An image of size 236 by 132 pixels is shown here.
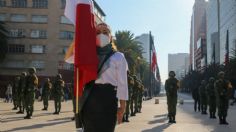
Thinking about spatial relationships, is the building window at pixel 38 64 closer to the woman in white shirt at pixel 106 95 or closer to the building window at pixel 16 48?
the building window at pixel 16 48

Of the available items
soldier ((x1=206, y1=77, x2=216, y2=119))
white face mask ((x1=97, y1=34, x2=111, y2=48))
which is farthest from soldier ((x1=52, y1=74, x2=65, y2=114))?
white face mask ((x1=97, y1=34, x2=111, y2=48))

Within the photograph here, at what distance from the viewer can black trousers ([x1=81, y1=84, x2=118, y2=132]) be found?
5750 mm

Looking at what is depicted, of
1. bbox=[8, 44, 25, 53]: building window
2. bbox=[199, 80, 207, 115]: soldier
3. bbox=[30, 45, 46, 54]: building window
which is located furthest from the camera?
bbox=[8, 44, 25, 53]: building window

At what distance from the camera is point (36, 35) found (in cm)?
8300

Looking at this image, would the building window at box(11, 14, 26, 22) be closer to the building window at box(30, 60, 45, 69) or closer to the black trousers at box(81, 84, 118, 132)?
the building window at box(30, 60, 45, 69)

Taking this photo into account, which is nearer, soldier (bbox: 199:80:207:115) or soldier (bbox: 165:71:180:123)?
soldier (bbox: 165:71:180:123)

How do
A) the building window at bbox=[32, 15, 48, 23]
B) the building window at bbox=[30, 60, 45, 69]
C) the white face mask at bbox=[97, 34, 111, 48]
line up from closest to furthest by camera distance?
the white face mask at bbox=[97, 34, 111, 48] → the building window at bbox=[30, 60, 45, 69] → the building window at bbox=[32, 15, 48, 23]

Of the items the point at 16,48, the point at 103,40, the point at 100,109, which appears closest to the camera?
the point at 100,109

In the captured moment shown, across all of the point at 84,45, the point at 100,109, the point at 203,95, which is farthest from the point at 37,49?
the point at 100,109

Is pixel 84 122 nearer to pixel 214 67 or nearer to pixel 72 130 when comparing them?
pixel 72 130

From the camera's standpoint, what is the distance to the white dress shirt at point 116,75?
5844mm

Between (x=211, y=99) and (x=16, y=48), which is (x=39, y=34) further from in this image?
(x=211, y=99)

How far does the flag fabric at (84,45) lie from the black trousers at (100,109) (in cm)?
17

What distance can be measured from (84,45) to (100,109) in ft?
2.48
